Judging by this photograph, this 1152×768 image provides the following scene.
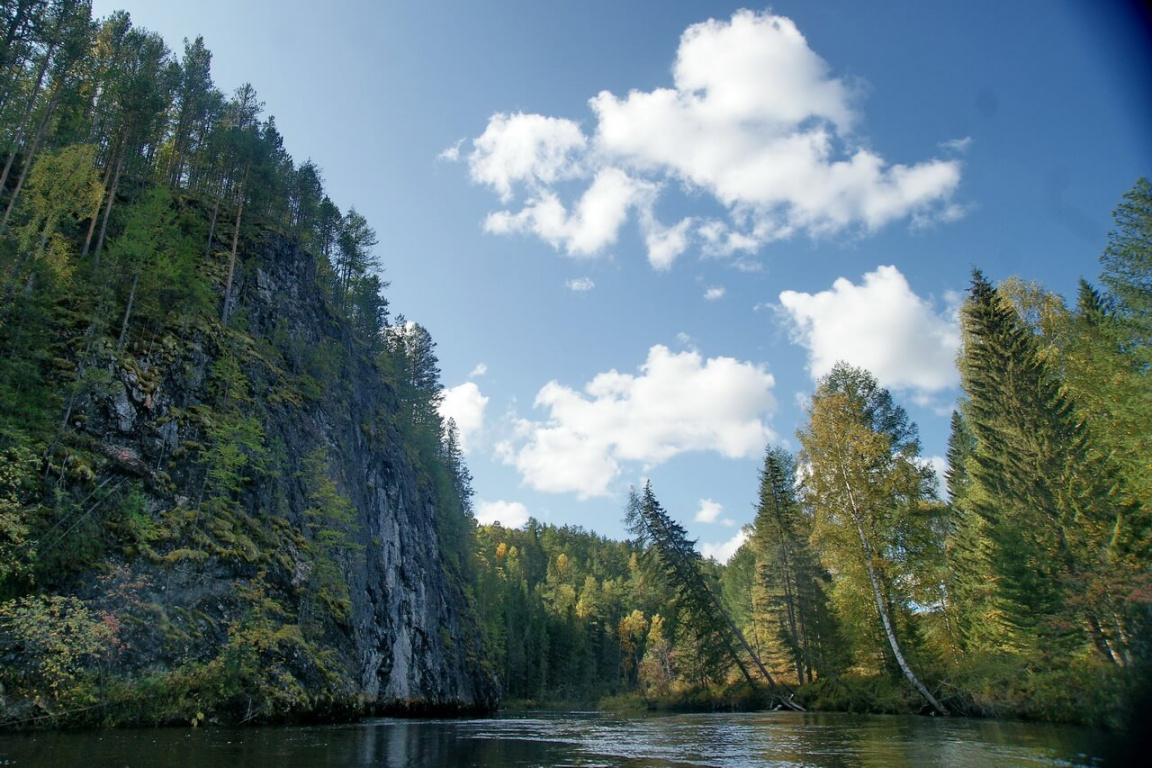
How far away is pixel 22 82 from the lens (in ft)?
104

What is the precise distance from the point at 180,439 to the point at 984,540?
39222 mm

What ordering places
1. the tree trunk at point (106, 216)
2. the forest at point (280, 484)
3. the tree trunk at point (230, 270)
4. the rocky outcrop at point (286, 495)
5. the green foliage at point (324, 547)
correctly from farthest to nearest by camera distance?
the tree trunk at point (230, 270) < the tree trunk at point (106, 216) < the green foliage at point (324, 547) < the rocky outcrop at point (286, 495) < the forest at point (280, 484)

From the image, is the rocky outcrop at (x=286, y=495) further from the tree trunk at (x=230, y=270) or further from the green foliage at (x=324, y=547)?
the tree trunk at (x=230, y=270)

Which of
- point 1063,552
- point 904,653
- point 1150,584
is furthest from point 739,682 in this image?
point 1150,584

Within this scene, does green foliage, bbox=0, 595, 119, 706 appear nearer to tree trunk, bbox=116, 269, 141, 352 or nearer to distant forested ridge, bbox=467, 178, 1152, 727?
tree trunk, bbox=116, 269, 141, 352

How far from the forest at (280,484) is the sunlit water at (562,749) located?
266 cm

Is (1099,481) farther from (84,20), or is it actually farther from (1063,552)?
(84,20)

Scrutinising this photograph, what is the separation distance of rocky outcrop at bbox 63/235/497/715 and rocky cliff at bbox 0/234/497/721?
10 centimetres

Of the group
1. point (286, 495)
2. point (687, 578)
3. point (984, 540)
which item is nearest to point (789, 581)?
point (687, 578)

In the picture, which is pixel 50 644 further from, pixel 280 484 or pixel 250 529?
pixel 280 484

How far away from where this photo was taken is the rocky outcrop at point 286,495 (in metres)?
21.5

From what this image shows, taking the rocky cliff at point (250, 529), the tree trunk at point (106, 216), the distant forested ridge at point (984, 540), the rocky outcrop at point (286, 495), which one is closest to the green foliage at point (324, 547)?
the rocky cliff at point (250, 529)

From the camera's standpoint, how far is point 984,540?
30.4 metres

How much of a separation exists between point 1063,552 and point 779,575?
880 inches
